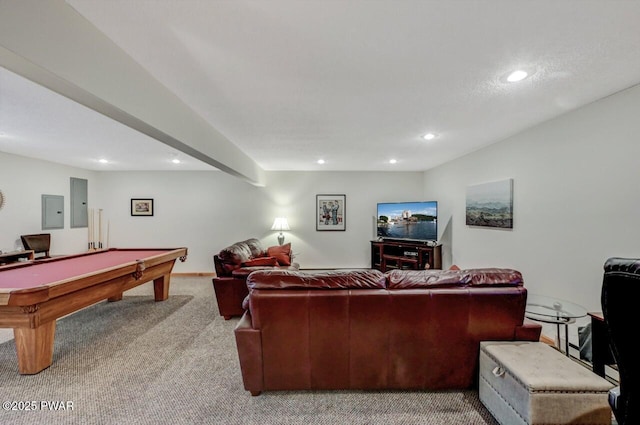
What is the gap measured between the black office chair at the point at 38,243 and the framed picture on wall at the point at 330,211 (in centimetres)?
505

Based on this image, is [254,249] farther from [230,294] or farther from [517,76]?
[517,76]

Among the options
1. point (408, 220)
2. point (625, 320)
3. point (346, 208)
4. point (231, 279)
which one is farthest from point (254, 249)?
point (625, 320)

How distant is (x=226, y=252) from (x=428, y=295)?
8.62 feet

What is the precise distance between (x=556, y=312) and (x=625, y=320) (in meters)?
1.39

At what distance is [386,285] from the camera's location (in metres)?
2.01

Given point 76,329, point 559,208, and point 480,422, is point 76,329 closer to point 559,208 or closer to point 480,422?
point 480,422

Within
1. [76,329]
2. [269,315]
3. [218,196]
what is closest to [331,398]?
[269,315]

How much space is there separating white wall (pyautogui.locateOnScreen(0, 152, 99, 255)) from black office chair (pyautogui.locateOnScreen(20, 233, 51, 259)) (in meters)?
0.16

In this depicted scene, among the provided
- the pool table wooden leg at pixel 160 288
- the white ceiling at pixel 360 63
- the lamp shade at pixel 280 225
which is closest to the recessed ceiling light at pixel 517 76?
the white ceiling at pixel 360 63

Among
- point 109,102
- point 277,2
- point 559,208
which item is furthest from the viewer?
point 559,208

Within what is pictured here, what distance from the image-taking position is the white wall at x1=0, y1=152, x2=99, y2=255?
4402 millimetres

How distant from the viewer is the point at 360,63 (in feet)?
5.91

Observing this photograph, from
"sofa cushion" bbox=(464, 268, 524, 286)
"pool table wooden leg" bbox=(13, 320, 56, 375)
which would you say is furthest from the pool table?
"sofa cushion" bbox=(464, 268, 524, 286)

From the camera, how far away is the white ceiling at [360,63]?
134 centimetres
